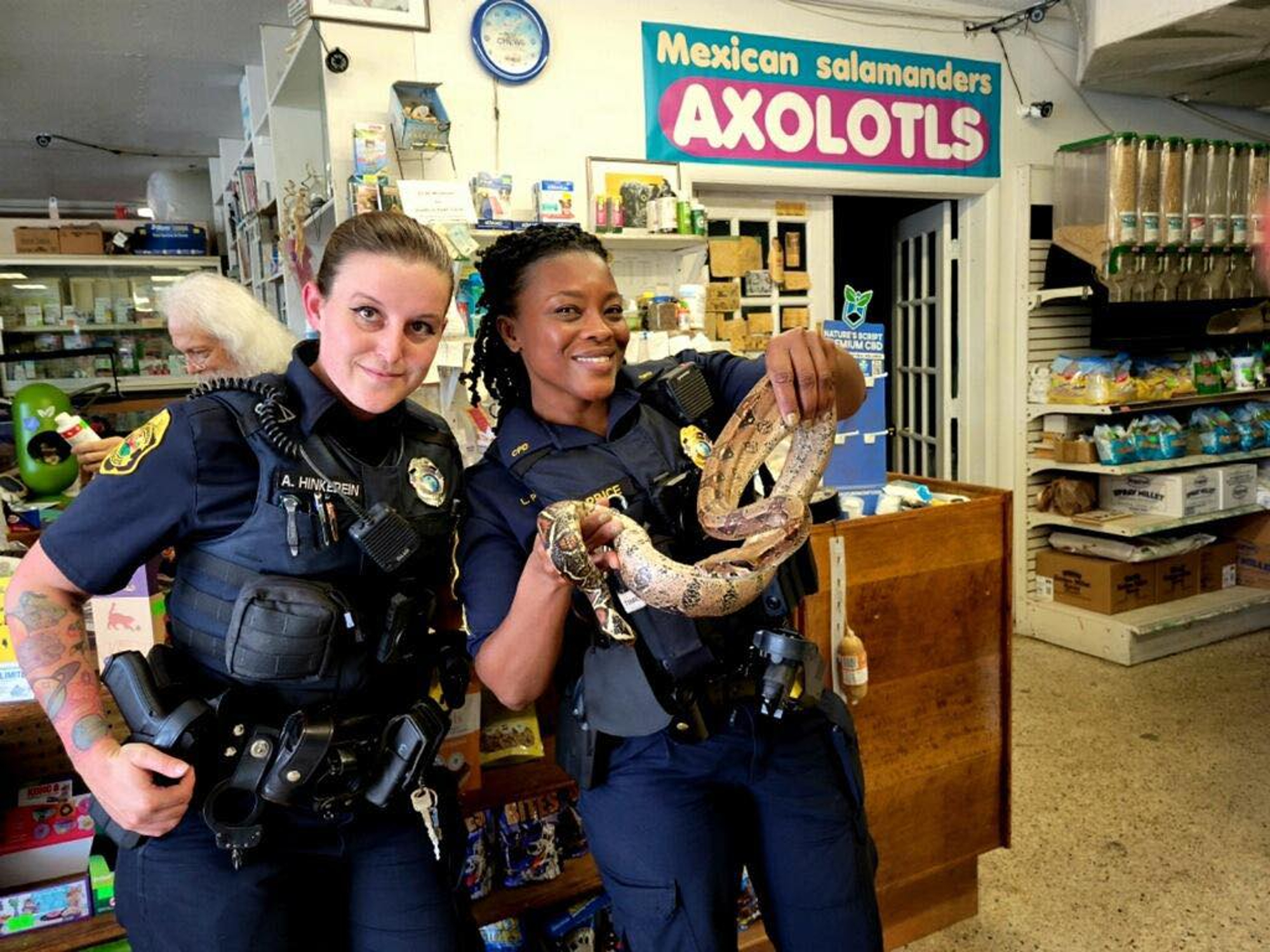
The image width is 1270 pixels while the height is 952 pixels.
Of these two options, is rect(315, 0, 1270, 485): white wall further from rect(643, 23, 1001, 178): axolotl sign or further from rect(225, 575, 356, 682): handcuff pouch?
rect(225, 575, 356, 682): handcuff pouch

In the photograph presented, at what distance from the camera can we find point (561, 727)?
4.83 ft

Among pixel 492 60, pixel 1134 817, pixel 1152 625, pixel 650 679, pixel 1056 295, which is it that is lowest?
pixel 1134 817

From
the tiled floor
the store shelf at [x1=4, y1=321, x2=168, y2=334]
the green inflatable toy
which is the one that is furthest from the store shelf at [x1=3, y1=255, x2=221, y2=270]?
the tiled floor

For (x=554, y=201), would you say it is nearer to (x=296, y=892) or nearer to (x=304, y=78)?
(x=304, y=78)

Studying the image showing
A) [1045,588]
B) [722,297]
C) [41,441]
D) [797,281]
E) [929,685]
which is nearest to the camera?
[929,685]

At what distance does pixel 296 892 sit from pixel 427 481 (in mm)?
637

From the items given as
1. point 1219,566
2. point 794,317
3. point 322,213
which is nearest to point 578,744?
point 322,213

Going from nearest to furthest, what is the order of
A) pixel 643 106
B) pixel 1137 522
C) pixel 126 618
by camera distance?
pixel 126 618
pixel 643 106
pixel 1137 522

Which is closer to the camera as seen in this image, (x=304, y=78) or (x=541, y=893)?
(x=541, y=893)

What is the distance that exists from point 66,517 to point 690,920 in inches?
42.4

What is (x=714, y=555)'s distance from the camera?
1209 millimetres

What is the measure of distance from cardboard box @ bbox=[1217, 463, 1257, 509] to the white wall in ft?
3.65

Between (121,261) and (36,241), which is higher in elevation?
(36,241)

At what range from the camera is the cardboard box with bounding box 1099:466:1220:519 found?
453cm
